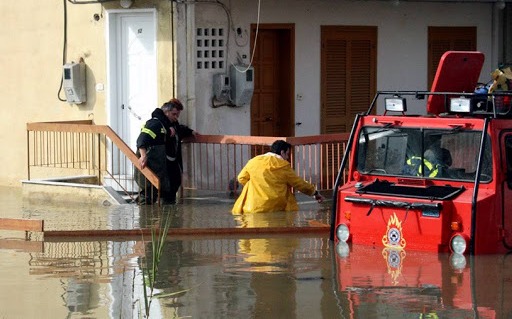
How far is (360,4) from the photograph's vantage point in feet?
66.5

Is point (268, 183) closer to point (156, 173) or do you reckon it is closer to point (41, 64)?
point (156, 173)

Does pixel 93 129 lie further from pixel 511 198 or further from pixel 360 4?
pixel 511 198

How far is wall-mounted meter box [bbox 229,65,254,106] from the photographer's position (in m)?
18.4

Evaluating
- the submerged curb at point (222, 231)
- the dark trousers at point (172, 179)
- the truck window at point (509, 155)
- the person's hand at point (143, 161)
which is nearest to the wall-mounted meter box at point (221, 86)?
the dark trousers at point (172, 179)

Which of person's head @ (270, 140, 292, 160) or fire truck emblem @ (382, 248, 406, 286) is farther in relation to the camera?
person's head @ (270, 140, 292, 160)

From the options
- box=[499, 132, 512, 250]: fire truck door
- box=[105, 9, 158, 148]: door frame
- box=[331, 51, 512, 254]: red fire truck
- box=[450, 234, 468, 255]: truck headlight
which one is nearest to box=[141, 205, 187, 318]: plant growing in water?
box=[331, 51, 512, 254]: red fire truck

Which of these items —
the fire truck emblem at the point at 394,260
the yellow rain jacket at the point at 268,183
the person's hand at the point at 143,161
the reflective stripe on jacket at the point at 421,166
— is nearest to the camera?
the fire truck emblem at the point at 394,260

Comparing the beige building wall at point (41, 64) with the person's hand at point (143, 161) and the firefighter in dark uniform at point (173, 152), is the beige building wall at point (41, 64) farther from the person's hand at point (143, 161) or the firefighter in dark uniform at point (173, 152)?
the person's hand at point (143, 161)

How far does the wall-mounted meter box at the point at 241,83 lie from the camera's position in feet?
60.4

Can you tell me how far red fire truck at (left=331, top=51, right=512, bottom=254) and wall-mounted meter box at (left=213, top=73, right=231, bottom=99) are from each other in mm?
5104

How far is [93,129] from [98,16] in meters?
2.17

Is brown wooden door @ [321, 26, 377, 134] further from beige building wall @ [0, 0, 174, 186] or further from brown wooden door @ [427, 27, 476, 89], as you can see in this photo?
beige building wall @ [0, 0, 174, 186]

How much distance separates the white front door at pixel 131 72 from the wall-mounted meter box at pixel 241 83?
120 centimetres

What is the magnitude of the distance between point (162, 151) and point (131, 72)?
215cm
